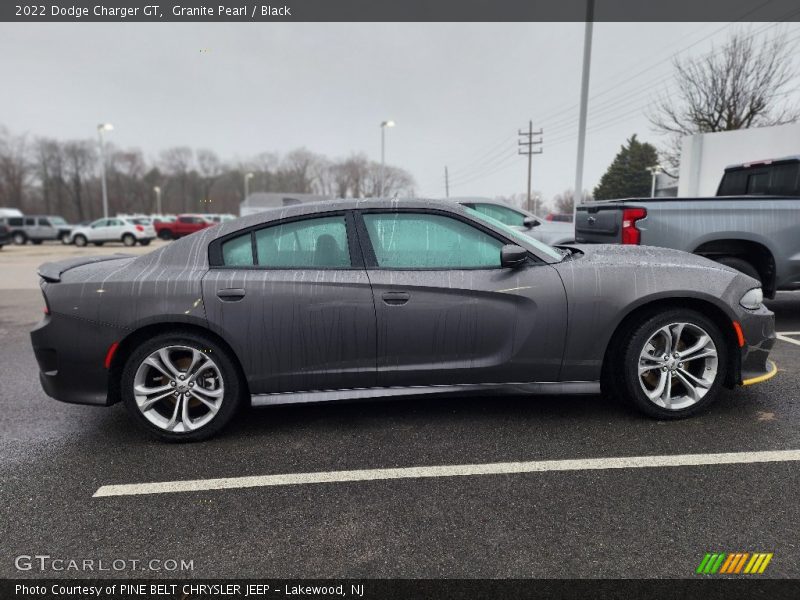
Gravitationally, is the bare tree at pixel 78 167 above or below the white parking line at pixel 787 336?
above

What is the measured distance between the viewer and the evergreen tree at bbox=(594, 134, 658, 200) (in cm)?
5825

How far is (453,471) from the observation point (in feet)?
8.79

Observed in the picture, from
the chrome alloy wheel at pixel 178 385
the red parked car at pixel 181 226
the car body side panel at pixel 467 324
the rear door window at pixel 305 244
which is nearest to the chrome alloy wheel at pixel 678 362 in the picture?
the car body side panel at pixel 467 324

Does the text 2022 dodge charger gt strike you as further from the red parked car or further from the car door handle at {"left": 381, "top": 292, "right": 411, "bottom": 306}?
the red parked car

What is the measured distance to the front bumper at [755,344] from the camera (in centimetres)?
325

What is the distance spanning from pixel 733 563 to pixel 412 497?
1337mm

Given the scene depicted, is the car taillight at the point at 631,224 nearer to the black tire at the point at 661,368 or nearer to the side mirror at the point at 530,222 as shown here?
the black tire at the point at 661,368

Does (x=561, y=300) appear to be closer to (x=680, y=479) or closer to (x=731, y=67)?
(x=680, y=479)

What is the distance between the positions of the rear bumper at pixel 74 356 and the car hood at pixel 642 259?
3052 mm

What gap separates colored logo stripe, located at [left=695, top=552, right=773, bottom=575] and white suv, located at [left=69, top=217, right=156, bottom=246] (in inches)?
1285

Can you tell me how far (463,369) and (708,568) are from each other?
158 centimetres

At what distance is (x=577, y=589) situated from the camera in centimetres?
182

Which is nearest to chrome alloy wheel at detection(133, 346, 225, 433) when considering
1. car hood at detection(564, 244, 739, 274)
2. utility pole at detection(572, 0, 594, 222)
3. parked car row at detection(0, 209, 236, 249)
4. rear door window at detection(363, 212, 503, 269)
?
rear door window at detection(363, 212, 503, 269)

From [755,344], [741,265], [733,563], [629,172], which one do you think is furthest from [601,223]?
[629,172]
